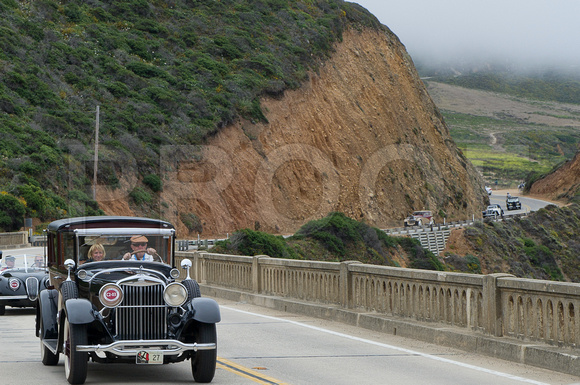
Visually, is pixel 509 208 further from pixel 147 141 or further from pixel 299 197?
pixel 147 141

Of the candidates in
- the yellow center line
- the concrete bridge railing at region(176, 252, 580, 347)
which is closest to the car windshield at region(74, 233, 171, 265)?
the yellow center line

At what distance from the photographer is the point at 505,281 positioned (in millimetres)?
10367

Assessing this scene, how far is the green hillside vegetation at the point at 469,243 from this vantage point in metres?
44.4

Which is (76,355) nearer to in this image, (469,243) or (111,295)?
(111,295)

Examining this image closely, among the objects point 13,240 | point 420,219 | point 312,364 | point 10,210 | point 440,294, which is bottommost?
point 312,364

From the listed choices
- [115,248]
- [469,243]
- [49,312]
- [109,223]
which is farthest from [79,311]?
[469,243]

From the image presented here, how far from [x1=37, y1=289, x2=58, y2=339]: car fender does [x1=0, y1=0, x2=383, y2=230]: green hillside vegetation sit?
35.0m

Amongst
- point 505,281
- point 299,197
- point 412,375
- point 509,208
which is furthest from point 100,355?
point 509,208

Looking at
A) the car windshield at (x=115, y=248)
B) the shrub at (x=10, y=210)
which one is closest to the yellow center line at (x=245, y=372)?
the car windshield at (x=115, y=248)

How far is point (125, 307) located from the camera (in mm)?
8391

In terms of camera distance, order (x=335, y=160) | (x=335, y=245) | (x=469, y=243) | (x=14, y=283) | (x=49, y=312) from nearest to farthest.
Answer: (x=49, y=312), (x=14, y=283), (x=335, y=245), (x=469, y=243), (x=335, y=160)

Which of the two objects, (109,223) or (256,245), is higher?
(109,223)

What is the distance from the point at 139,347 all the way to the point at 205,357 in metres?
0.80

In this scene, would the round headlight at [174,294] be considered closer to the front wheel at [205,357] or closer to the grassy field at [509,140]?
the front wheel at [205,357]
